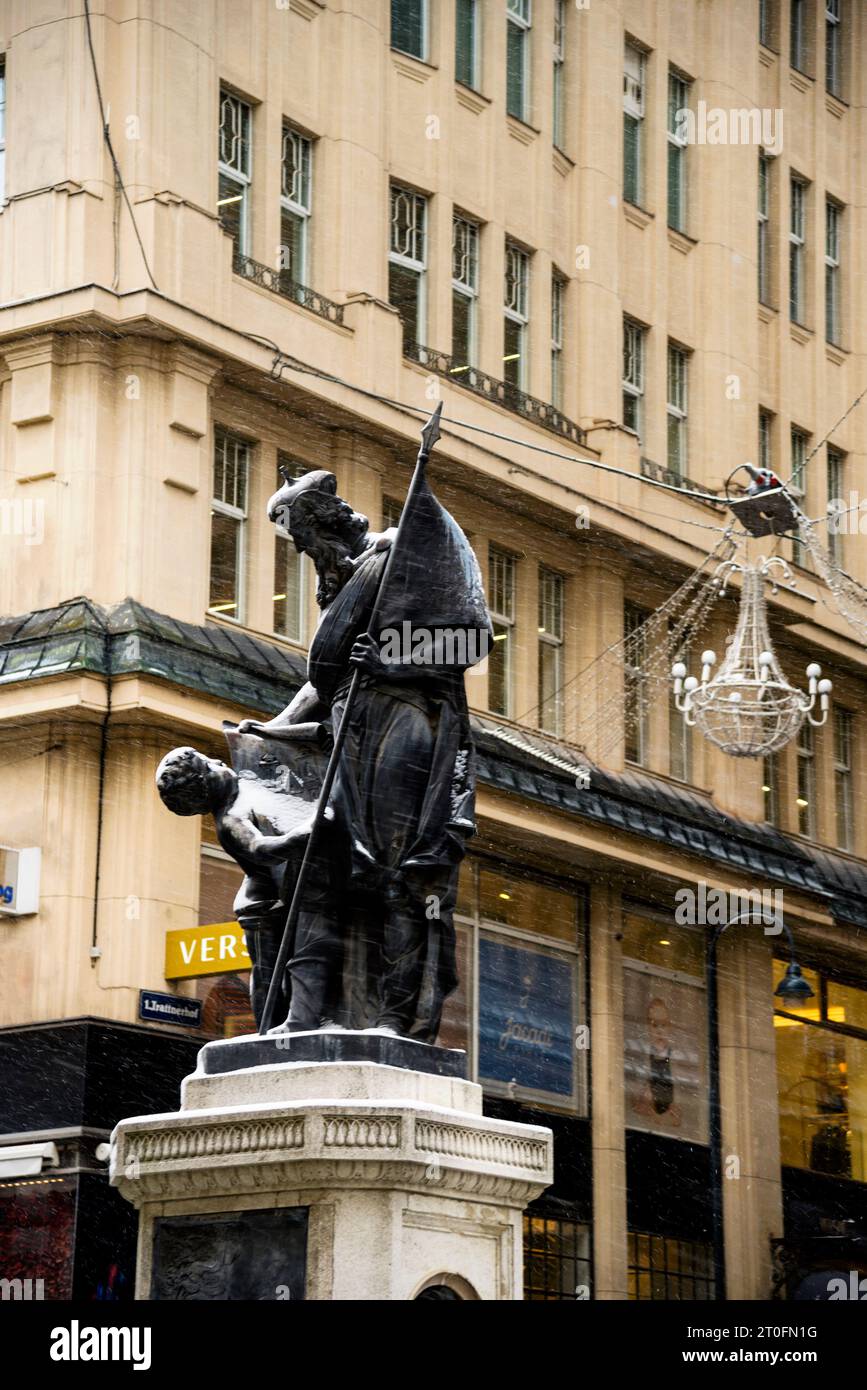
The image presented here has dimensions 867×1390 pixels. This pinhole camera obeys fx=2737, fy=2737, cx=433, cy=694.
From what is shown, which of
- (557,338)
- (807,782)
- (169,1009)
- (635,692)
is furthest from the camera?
(807,782)

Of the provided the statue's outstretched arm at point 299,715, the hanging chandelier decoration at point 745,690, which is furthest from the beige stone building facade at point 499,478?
the statue's outstretched arm at point 299,715

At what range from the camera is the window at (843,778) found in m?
39.1

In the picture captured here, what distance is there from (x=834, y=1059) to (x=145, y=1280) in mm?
28924

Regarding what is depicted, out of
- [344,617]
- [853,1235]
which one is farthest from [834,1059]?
[344,617]

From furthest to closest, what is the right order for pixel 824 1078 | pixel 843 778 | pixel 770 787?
pixel 843 778 → pixel 770 787 → pixel 824 1078

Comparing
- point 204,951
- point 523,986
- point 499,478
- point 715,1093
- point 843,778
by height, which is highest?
point 499,478

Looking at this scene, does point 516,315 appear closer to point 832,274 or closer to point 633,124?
point 633,124

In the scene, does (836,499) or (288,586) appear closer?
(288,586)

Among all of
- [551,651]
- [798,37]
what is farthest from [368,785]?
[798,37]

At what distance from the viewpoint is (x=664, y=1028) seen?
1308 inches

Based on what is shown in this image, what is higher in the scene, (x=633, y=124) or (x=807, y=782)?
(x=633, y=124)

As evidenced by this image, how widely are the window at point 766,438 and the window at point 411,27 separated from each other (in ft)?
29.3

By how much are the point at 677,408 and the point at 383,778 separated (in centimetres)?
2724
